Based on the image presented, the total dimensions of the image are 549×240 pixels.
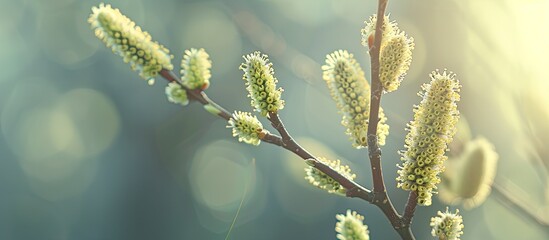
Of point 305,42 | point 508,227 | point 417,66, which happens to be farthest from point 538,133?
point 305,42

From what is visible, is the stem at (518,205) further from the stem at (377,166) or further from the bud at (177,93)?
the bud at (177,93)

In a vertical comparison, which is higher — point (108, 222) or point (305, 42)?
point (305, 42)

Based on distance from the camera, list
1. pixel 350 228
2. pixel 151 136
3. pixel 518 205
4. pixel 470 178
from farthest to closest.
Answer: pixel 151 136 → pixel 470 178 → pixel 518 205 → pixel 350 228

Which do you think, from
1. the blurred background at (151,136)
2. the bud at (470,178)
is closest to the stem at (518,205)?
the bud at (470,178)

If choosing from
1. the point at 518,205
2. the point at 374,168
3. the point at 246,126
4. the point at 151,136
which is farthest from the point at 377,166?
the point at 151,136

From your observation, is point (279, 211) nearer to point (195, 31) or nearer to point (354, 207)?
point (354, 207)

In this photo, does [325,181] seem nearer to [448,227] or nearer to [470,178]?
[448,227]

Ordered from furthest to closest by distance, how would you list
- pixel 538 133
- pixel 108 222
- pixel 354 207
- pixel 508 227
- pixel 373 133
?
pixel 108 222, pixel 354 207, pixel 508 227, pixel 538 133, pixel 373 133
